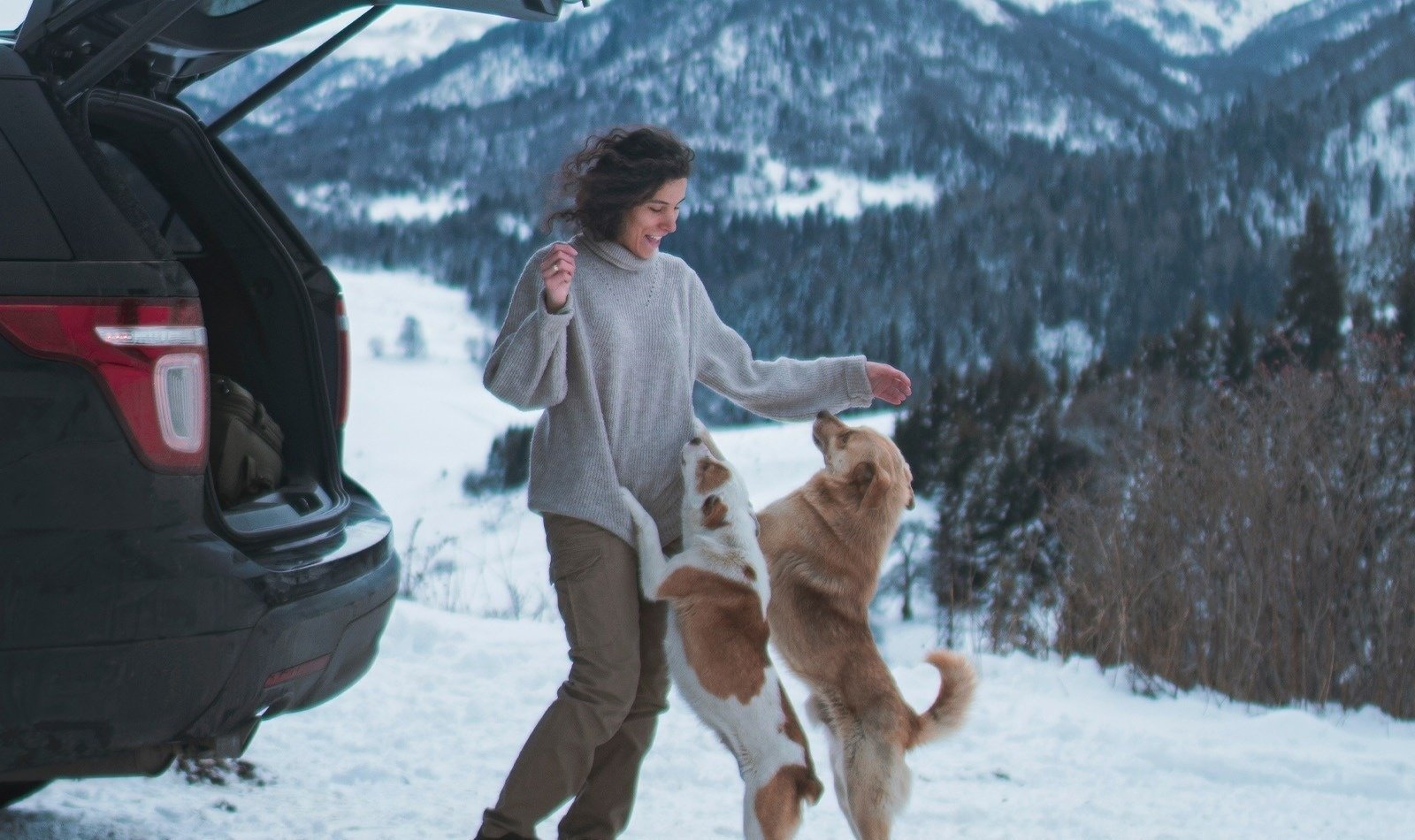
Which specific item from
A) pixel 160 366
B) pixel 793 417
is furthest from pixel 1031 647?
pixel 160 366

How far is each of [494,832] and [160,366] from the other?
54.6 inches

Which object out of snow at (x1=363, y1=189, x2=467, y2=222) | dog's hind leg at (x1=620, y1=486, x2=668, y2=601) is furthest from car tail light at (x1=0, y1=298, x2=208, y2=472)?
snow at (x1=363, y1=189, x2=467, y2=222)

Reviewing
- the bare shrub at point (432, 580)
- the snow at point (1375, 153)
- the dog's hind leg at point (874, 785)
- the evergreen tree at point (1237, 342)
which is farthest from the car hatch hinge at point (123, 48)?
the snow at point (1375, 153)

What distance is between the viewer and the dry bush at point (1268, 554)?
23.7ft

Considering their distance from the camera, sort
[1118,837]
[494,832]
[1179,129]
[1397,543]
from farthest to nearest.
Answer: [1179,129]
[1397,543]
[1118,837]
[494,832]

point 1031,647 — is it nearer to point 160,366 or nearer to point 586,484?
point 586,484

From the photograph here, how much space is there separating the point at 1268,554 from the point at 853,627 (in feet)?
21.3

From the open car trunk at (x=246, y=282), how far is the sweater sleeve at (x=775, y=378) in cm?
104

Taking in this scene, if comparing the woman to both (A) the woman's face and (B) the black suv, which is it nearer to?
(A) the woman's face

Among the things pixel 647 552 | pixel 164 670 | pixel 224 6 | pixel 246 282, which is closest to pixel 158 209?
pixel 246 282

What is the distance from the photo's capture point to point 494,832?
3.02 meters

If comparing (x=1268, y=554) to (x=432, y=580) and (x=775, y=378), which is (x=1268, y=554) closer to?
(x=432, y=580)

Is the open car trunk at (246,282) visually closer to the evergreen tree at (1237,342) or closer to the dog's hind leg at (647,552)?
the dog's hind leg at (647,552)

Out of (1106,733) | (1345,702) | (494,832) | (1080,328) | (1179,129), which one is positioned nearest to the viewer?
(494,832)
